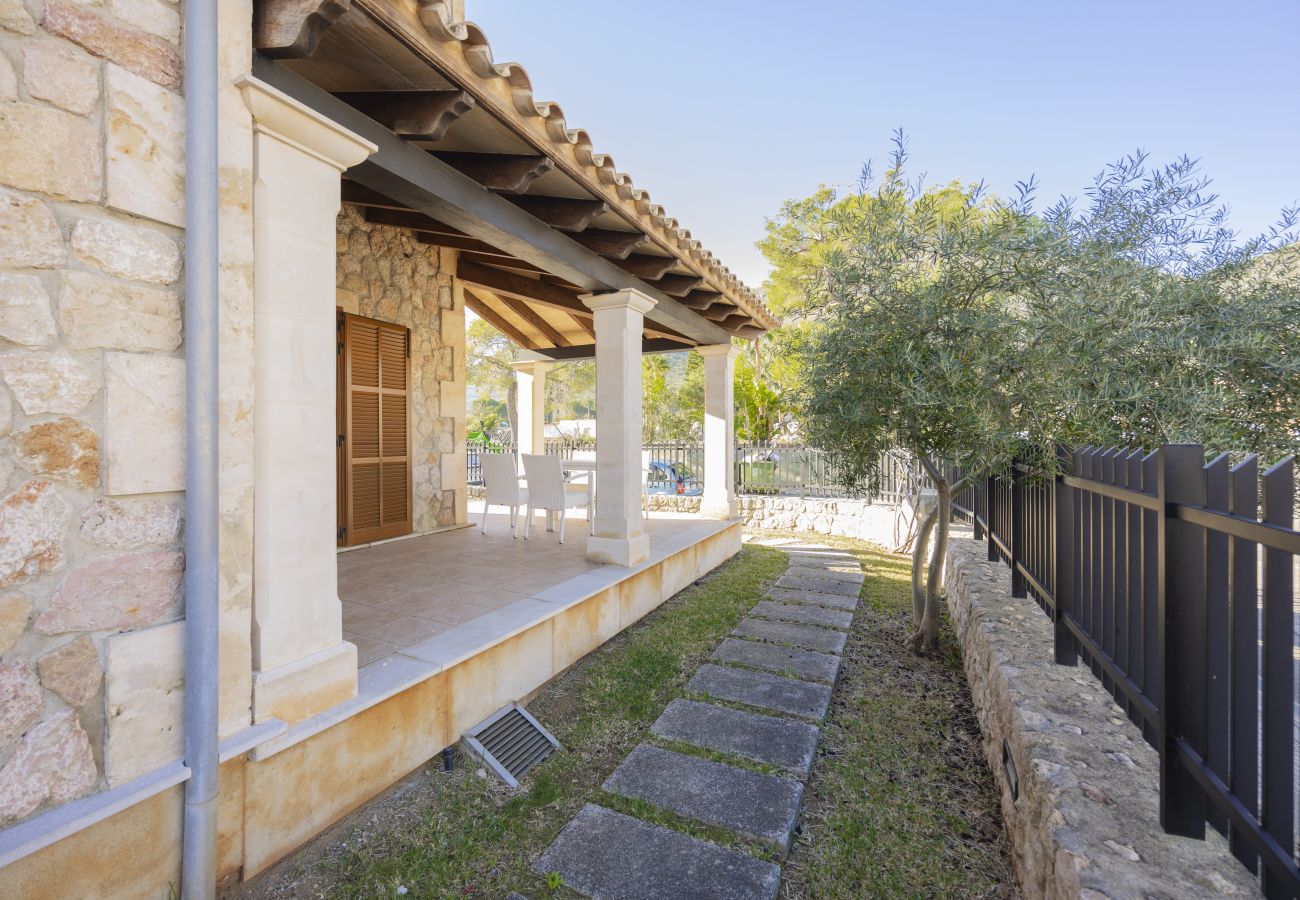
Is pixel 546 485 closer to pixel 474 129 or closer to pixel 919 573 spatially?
pixel 474 129

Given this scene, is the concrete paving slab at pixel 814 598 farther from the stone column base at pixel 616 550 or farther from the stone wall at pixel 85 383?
the stone wall at pixel 85 383

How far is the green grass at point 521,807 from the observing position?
1.85 m

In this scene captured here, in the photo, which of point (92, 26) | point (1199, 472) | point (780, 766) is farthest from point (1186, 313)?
point (92, 26)

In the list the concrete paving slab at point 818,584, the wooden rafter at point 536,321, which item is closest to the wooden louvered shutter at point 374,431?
the wooden rafter at point 536,321

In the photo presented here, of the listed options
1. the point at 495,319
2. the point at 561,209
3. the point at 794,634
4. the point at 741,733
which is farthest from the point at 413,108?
the point at 495,319

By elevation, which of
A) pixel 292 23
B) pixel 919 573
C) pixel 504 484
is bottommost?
pixel 919 573

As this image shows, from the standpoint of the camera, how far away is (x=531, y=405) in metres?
7.95

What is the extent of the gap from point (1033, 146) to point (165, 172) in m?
6.15

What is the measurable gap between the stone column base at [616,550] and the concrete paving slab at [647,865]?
234cm

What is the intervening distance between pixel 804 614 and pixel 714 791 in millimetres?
2719

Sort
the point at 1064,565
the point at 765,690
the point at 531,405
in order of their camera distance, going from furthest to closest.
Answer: the point at 531,405, the point at 765,690, the point at 1064,565

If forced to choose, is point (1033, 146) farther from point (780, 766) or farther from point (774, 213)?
point (774, 213)

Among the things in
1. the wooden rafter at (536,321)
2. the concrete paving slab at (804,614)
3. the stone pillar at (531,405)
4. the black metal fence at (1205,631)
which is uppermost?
the wooden rafter at (536,321)

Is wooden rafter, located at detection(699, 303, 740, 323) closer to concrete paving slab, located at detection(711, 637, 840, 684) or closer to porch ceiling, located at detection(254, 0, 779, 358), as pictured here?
porch ceiling, located at detection(254, 0, 779, 358)
